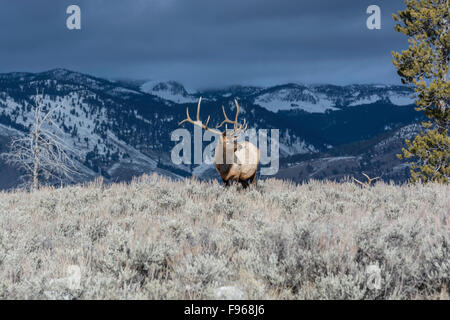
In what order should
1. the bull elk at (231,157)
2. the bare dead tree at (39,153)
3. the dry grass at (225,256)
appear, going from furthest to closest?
the bare dead tree at (39,153), the bull elk at (231,157), the dry grass at (225,256)

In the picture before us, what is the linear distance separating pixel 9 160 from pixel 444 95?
67.7ft

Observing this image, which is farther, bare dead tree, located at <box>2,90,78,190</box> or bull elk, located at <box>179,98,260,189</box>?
bare dead tree, located at <box>2,90,78,190</box>

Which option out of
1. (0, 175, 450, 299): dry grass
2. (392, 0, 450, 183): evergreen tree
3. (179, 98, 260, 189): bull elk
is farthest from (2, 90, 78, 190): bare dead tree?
(392, 0, 450, 183): evergreen tree

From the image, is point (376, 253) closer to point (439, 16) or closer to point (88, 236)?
point (88, 236)

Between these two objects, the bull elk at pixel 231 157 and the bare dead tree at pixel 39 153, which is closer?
the bull elk at pixel 231 157

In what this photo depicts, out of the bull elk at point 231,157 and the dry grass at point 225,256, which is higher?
the bull elk at point 231,157

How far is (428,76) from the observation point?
68.9 ft

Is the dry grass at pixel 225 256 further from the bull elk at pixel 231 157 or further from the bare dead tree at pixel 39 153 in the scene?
the bare dead tree at pixel 39 153

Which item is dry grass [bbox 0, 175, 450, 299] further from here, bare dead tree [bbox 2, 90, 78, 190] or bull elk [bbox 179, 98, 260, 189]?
bare dead tree [bbox 2, 90, 78, 190]

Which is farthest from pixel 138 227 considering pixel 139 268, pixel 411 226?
pixel 411 226

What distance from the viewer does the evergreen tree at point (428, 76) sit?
20.1 m

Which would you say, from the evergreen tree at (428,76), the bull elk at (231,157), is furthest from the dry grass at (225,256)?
the evergreen tree at (428,76)

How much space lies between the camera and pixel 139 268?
4207 mm

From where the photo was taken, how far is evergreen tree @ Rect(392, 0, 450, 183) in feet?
66.0
